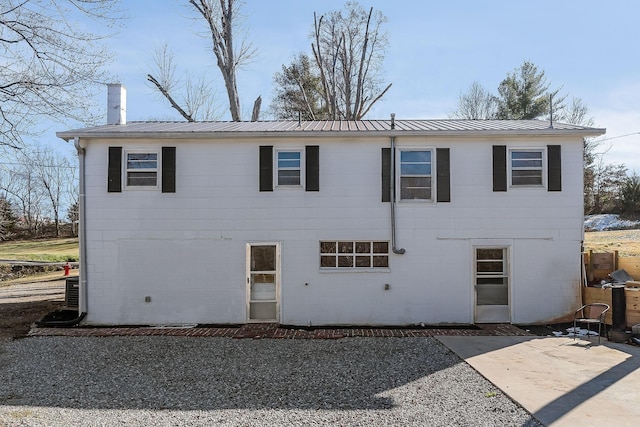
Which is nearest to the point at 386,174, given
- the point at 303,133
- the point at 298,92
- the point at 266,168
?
the point at 303,133

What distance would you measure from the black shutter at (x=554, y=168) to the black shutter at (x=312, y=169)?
16.8 ft

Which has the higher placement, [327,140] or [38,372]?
[327,140]

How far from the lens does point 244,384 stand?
6.22 meters

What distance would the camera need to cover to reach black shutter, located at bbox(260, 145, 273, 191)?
10305 mm

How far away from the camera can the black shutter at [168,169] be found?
10344 mm

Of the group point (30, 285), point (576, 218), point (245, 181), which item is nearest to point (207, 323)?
point (245, 181)

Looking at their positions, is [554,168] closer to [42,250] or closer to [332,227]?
[332,227]

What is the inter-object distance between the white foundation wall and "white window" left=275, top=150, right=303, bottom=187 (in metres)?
0.21

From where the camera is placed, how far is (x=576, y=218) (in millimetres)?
10258

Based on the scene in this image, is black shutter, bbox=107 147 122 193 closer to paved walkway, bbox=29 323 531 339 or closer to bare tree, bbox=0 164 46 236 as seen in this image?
paved walkway, bbox=29 323 531 339

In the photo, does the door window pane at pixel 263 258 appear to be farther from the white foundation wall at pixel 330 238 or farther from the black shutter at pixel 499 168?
the black shutter at pixel 499 168

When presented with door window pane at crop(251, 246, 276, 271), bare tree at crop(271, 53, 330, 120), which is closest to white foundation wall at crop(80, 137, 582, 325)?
door window pane at crop(251, 246, 276, 271)

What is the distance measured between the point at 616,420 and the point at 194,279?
806cm

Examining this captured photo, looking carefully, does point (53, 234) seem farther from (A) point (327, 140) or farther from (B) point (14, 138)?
(A) point (327, 140)
